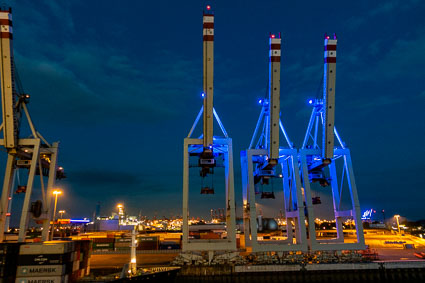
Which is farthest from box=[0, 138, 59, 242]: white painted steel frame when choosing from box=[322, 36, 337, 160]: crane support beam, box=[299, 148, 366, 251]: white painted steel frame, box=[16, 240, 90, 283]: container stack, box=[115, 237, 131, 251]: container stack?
box=[322, 36, 337, 160]: crane support beam

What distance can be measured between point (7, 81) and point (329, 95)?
33.6m

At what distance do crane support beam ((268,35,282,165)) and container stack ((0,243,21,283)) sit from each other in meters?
25.4

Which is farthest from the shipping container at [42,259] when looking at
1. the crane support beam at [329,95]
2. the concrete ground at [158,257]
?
the crane support beam at [329,95]

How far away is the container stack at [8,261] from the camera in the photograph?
22719 mm

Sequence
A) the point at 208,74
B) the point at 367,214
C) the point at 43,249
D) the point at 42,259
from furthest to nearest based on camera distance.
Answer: the point at 367,214
the point at 208,74
the point at 43,249
the point at 42,259

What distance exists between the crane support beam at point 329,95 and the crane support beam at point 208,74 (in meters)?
13.3

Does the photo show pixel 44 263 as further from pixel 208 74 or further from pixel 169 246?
pixel 169 246

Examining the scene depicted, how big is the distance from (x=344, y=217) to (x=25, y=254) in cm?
3334

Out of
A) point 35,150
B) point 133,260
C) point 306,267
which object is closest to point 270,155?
point 306,267

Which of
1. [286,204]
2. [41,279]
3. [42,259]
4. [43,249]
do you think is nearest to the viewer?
[41,279]

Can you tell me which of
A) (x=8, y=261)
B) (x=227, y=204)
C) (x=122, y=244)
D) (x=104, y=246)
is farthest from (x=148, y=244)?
(x=8, y=261)

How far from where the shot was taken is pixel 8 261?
23.2 metres

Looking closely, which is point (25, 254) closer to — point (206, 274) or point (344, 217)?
point (206, 274)

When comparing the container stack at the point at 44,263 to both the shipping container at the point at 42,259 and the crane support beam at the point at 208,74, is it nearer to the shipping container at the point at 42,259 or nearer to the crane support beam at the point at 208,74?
Answer: the shipping container at the point at 42,259
